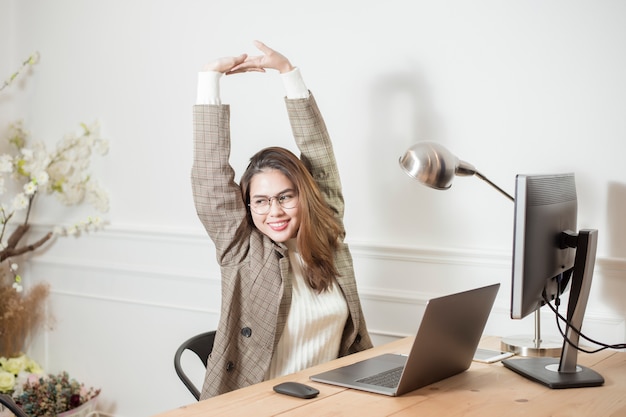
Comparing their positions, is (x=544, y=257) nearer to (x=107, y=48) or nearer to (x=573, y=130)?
(x=573, y=130)

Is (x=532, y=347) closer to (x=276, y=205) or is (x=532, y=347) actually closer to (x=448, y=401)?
(x=448, y=401)

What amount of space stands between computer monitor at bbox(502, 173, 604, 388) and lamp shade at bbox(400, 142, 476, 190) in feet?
0.83

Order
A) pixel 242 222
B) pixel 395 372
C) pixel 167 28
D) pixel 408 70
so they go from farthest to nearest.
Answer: pixel 167 28
pixel 408 70
pixel 242 222
pixel 395 372

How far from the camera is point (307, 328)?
7.74 feet

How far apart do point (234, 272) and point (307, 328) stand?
278mm

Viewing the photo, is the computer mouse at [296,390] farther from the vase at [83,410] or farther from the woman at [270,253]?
the vase at [83,410]

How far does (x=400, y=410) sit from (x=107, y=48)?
8.11 feet

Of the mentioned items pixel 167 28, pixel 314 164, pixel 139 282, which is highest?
pixel 167 28

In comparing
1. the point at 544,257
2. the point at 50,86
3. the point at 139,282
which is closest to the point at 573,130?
the point at 544,257

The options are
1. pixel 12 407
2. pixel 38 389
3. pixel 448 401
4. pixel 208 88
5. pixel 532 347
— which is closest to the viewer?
pixel 448 401

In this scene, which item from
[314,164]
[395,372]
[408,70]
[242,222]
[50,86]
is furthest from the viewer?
[50,86]

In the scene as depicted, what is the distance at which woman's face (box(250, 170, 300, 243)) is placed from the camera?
238 cm

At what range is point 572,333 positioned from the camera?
6.31ft

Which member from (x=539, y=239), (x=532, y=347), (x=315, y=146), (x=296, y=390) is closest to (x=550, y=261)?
(x=539, y=239)
